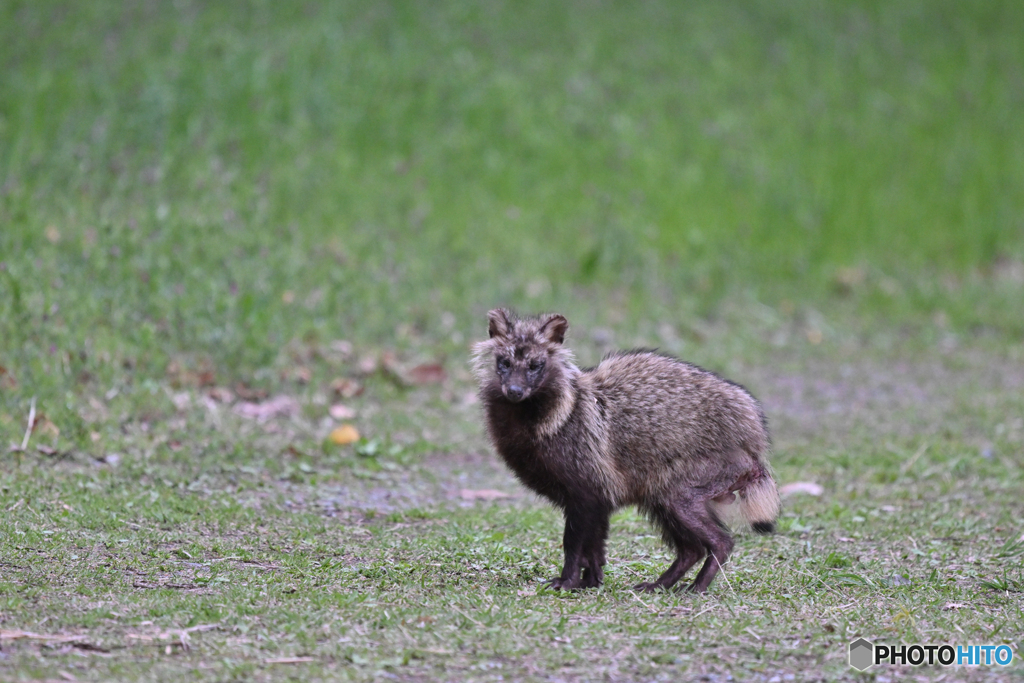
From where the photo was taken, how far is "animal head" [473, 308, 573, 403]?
239 inches

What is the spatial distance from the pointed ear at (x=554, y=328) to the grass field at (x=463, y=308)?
47.8 inches

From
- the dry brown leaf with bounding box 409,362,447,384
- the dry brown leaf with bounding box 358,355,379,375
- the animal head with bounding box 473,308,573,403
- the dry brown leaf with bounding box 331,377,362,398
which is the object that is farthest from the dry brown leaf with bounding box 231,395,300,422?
the animal head with bounding box 473,308,573,403

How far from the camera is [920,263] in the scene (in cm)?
1608

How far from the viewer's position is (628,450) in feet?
20.0

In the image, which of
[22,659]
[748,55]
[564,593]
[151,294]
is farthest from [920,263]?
[22,659]

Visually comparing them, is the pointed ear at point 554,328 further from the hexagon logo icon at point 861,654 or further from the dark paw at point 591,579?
the hexagon logo icon at point 861,654

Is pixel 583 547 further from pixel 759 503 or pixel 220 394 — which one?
pixel 220 394

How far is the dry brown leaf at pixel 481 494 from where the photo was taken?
314 inches

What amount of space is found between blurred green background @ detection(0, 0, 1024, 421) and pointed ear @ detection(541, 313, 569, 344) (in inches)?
154

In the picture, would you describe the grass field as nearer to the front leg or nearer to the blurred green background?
the blurred green background

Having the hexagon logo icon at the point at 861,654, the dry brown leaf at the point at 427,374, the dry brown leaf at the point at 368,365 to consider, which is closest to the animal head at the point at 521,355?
the hexagon logo icon at the point at 861,654

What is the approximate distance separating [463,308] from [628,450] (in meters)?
6.19

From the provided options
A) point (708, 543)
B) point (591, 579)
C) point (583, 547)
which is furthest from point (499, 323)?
point (708, 543)

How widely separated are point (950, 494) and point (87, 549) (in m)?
5.61
